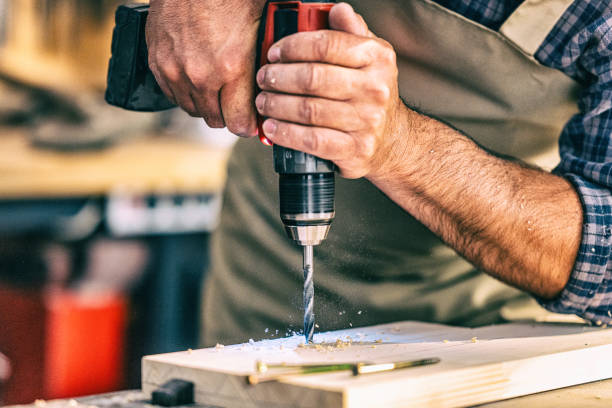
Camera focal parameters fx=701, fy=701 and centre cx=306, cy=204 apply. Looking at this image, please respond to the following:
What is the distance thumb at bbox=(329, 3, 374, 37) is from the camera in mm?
830

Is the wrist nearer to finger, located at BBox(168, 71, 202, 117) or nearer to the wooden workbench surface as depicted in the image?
finger, located at BBox(168, 71, 202, 117)

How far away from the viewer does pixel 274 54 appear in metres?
0.85

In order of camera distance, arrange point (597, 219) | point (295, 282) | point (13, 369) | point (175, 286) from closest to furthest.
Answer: point (597, 219) → point (295, 282) → point (13, 369) → point (175, 286)

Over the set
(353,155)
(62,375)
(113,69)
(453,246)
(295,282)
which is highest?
(113,69)

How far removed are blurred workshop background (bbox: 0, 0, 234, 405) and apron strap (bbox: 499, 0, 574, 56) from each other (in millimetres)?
1462

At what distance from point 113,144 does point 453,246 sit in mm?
1483

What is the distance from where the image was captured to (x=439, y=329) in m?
1.06

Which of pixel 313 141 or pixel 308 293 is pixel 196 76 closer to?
pixel 313 141

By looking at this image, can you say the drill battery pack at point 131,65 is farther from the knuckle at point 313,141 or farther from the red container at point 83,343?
the red container at point 83,343

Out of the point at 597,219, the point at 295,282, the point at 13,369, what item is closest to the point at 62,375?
the point at 13,369

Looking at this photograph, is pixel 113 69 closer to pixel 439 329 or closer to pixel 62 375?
pixel 439 329

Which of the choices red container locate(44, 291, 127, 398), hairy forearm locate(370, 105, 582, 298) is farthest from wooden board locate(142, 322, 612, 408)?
red container locate(44, 291, 127, 398)

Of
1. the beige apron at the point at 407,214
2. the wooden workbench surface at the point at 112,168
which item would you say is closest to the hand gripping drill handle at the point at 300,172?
the beige apron at the point at 407,214

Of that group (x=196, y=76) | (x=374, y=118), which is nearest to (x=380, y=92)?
(x=374, y=118)
